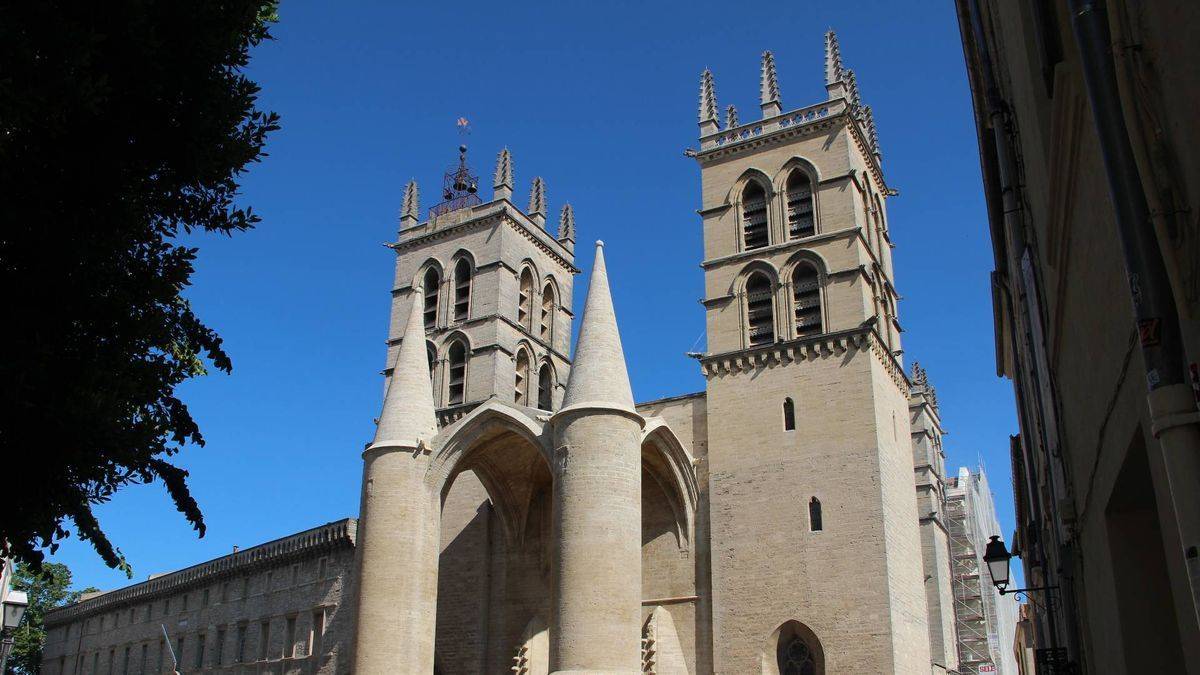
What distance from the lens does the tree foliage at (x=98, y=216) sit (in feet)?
19.0

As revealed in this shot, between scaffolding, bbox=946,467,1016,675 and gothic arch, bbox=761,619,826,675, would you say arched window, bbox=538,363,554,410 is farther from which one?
scaffolding, bbox=946,467,1016,675

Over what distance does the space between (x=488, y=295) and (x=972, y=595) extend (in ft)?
71.2

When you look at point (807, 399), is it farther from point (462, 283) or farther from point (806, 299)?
point (462, 283)

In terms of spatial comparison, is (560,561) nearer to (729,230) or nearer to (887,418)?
(887,418)

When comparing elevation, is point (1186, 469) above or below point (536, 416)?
below

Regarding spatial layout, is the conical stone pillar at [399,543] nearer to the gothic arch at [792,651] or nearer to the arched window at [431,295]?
the arched window at [431,295]

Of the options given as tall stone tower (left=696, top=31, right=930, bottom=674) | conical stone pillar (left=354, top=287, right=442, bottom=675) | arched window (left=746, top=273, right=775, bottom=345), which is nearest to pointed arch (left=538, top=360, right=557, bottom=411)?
conical stone pillar (left=354, top=287, right=442, bottom=675)

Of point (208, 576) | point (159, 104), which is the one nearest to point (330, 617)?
point (208, 576)

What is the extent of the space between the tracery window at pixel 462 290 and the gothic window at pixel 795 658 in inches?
519

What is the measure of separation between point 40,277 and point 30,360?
552 millimetres

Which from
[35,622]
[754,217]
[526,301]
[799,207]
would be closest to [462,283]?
[526,301]

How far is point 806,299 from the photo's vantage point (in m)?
25.6

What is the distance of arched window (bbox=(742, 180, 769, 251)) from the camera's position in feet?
88.4

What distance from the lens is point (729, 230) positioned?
27125 millimetres
